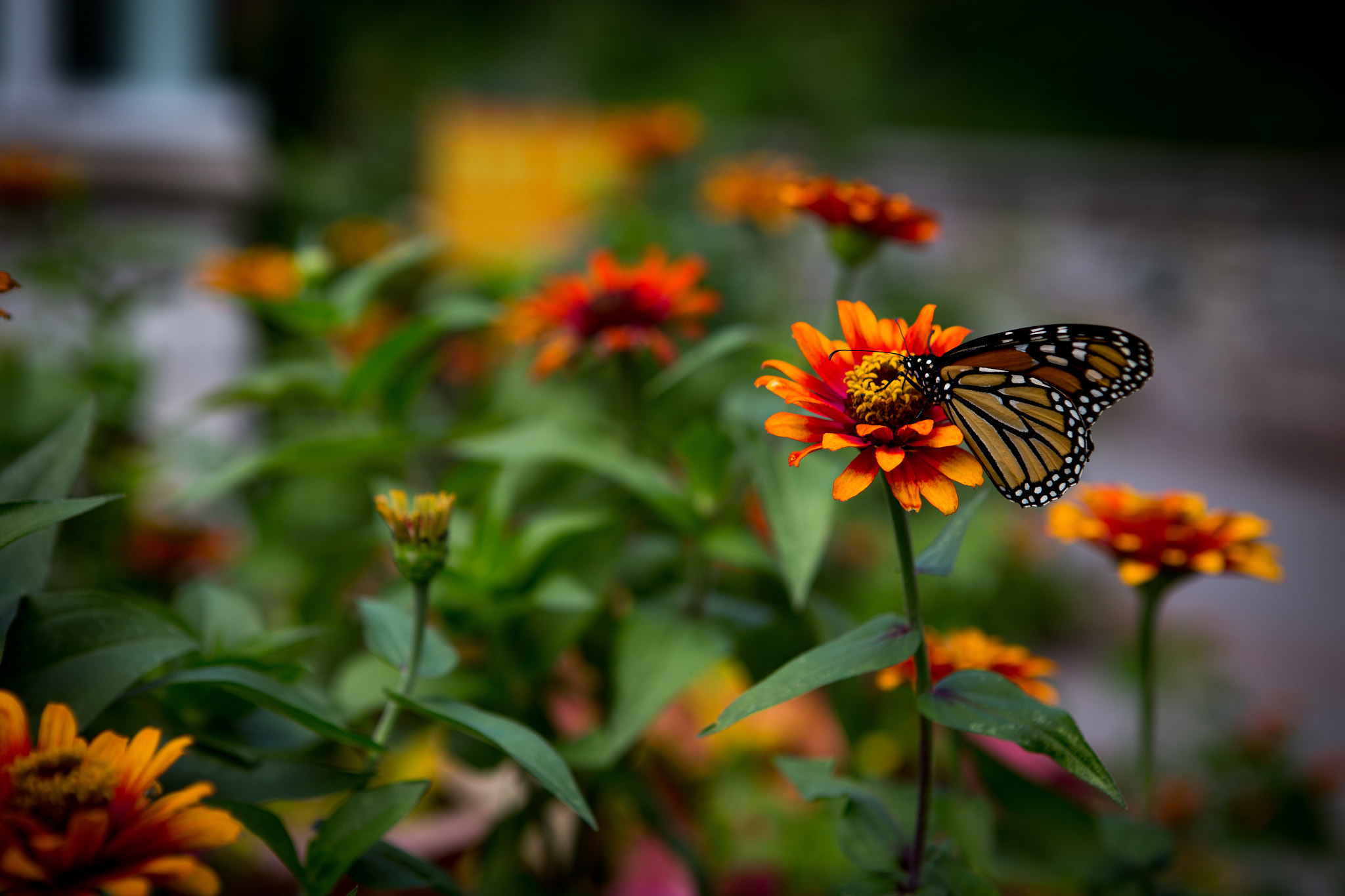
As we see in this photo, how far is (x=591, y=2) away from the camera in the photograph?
5539mm

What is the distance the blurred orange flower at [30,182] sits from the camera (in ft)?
3.45

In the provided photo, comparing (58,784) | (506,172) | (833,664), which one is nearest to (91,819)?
(58,784)

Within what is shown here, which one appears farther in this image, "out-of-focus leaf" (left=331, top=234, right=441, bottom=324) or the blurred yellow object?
the blurred yellow object

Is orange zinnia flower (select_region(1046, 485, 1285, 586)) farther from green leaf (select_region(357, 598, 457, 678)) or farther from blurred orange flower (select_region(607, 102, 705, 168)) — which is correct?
blurred orange flower (select_region(607, 102, 705, 168))

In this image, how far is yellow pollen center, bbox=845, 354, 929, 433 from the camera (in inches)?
17.1

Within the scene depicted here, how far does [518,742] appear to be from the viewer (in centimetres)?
45

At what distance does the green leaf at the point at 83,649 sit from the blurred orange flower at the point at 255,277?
0.34 m

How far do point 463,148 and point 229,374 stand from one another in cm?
155

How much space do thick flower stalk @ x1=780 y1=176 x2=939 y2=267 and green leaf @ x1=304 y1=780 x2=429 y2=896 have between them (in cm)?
39

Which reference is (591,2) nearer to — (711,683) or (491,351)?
(491,351)

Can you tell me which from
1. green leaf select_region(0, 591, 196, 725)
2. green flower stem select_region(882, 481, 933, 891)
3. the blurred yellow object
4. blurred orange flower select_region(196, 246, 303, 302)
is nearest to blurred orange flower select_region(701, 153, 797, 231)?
blurred orange flower select_region(196, 246, 303, 302)

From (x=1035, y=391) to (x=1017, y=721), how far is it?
17cm

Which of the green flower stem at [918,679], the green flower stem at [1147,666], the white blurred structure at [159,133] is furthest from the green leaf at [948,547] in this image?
the white blurred structure at [159,133]

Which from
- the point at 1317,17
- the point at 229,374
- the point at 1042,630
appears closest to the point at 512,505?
the point at 229,374
